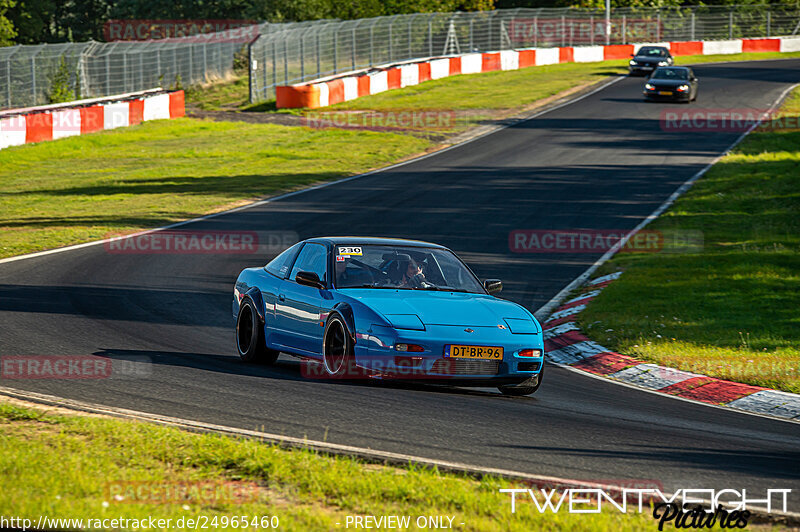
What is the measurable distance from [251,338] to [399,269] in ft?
5.87

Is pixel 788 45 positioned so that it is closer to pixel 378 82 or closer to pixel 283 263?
pixel 378 82

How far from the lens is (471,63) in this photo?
5572cm

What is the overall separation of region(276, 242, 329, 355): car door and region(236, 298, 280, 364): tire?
33 cm

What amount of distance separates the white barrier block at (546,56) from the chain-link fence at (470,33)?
2.12 metres

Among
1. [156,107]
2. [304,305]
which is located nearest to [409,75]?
[156,107]

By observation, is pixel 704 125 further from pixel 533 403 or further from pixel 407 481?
pixel 407 481

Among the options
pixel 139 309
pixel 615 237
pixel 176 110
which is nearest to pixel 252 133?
pixel 176 110

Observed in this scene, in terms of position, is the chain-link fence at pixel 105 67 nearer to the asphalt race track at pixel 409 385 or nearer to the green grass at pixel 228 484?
the asphalt race track at pixel 409 385

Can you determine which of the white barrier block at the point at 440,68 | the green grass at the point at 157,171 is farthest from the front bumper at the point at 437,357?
the white barrier block at the point at 440,68

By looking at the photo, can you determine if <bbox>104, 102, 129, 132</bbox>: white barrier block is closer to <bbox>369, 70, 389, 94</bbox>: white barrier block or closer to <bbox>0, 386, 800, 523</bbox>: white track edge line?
<bbox>369, 70, 389, 94</bbox>: white barrier block

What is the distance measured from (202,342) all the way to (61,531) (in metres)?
6.55

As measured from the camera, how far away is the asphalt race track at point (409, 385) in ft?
22.4

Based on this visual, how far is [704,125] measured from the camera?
124 feet

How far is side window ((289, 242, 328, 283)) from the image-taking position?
32.8ft
